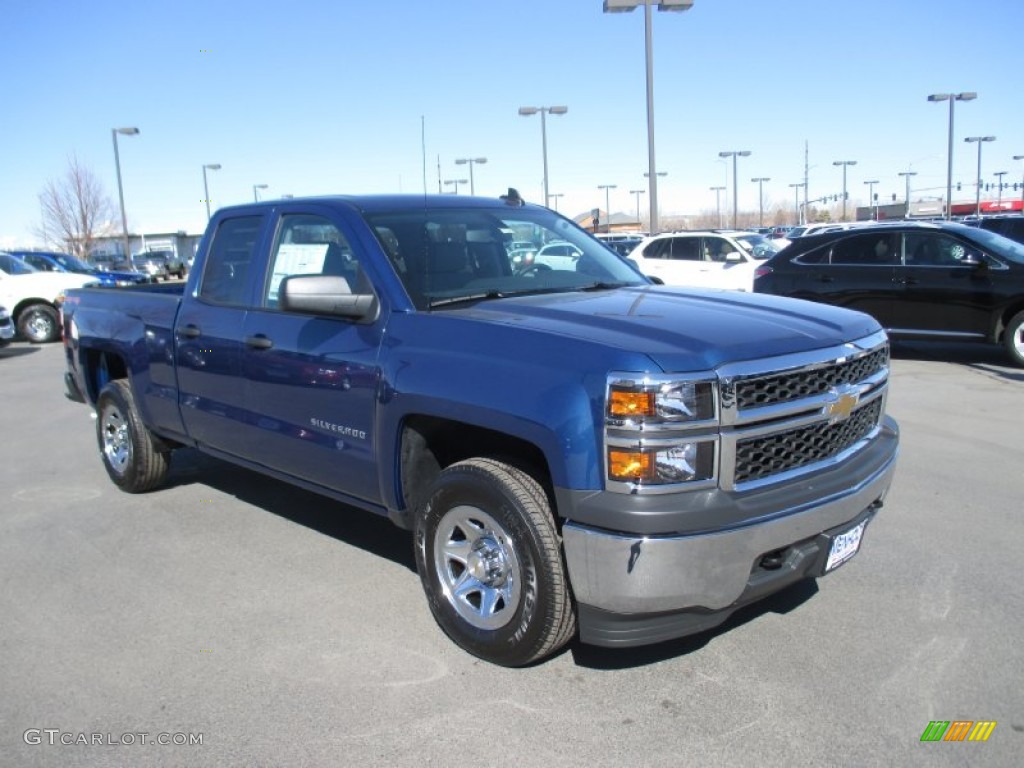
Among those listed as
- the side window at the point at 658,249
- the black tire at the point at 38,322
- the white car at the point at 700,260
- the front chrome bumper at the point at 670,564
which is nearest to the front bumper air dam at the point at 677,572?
the front chrome bumper at the point at 670,564

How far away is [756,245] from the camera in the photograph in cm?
1906

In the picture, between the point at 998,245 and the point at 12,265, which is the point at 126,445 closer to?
the point at 998,245

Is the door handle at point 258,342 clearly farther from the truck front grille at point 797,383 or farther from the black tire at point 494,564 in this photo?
the truck front grille at point 797,383

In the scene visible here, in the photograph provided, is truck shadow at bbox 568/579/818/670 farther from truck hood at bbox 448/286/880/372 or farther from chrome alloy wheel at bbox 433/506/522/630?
truck hood at bbox 448/286/880/372

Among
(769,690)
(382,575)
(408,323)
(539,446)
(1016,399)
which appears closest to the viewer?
(539,446)

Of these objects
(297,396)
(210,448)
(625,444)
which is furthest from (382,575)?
(625,444)

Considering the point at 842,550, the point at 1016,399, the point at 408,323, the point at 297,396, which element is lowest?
the point at 1016,399

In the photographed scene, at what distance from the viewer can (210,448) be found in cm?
521

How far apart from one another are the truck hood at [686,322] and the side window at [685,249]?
13003mm

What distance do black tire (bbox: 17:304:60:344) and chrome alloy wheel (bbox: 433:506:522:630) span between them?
647 inches

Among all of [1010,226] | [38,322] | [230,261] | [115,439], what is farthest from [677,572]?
[1010,226]

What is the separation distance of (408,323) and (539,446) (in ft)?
3.15

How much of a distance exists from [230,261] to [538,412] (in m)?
2.72

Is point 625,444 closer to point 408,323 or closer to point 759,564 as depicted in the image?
point 759,564
